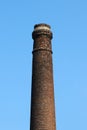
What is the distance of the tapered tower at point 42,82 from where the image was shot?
17.9 metres

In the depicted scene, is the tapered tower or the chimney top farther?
the chimney top

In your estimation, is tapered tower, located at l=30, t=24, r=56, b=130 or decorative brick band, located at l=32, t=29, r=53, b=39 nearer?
tapered tower, located at l=30, t=24, r=56, b=130

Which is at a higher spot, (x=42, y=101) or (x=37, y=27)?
(x=37, y=27)

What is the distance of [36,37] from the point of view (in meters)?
20.1

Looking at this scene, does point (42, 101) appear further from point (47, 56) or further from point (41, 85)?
point (47, 56)

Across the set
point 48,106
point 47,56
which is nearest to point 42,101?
point 48,106

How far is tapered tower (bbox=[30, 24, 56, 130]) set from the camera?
17.9m

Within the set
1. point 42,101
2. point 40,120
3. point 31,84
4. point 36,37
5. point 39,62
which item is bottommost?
point 40,120

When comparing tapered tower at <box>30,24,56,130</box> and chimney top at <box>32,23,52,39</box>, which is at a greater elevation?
chimney top at <box>32,23,52,39</box>

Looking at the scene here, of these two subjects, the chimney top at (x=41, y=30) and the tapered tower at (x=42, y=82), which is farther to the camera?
the chimney top at (x=41, y=30)

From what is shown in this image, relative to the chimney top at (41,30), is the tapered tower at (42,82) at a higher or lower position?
lower

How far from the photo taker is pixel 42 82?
61.3ft

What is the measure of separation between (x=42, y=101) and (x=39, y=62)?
268 centimetres

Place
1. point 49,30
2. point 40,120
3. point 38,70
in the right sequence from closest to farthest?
point 40,120, point 38,70, point 49,30
